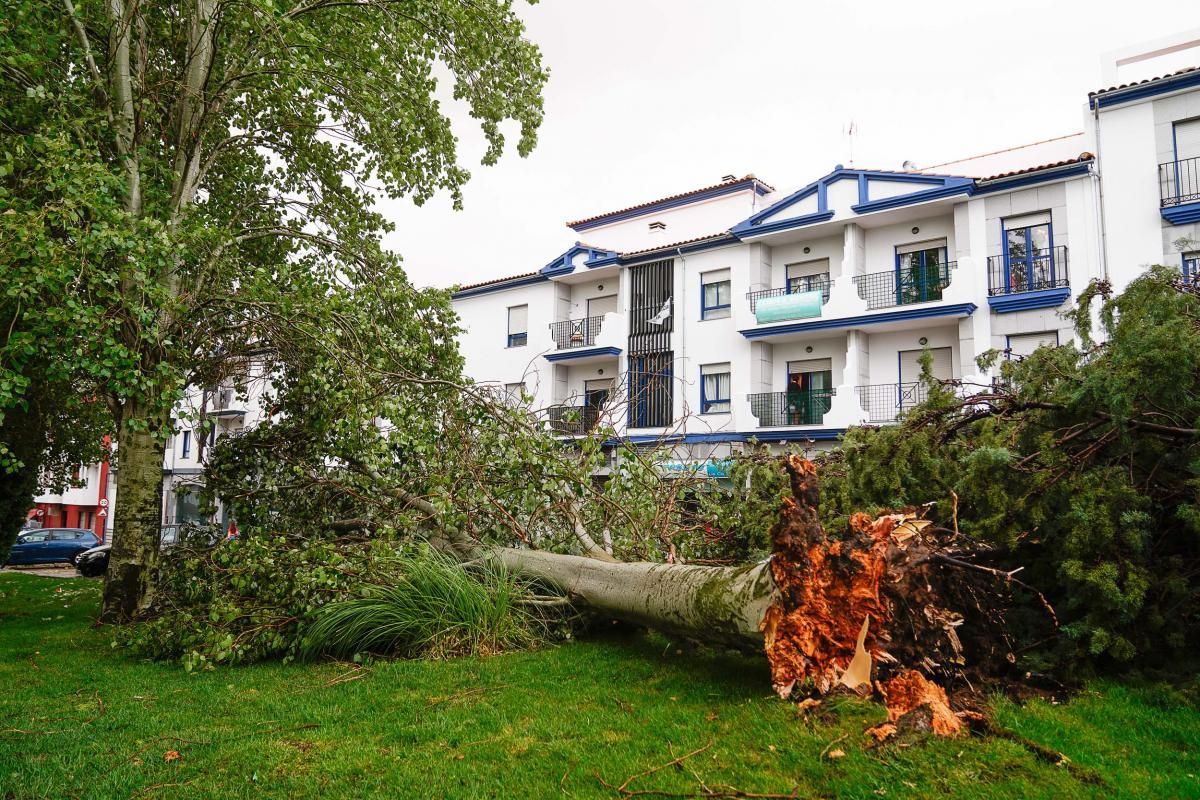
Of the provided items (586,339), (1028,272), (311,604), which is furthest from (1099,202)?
(311,604)

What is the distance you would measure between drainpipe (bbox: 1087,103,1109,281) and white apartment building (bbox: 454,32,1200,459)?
0.04m

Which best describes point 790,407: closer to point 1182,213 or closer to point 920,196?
point 920,196

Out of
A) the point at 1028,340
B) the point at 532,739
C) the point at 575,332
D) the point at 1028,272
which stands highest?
the point at 575,332

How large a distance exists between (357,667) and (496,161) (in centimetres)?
796

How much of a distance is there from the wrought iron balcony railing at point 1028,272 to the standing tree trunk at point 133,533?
17.7 m

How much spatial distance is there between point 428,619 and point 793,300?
55.5 ft

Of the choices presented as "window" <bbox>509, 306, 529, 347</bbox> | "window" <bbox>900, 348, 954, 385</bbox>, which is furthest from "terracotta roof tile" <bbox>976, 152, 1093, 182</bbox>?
"window" <bbox>509, 306, 529, 347</bbox>

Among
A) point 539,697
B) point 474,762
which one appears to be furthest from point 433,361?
point 474,762

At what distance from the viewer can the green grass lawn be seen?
10.7 feet

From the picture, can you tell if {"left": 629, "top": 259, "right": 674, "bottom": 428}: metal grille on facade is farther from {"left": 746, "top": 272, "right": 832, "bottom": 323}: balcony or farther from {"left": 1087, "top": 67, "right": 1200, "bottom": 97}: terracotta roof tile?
{"left": 1087, "top": 67, "right": 1200, "bottom": 97}: terracotta roof tile

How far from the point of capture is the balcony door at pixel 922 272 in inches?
765

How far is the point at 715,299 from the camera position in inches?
928

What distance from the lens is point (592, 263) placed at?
25.7m

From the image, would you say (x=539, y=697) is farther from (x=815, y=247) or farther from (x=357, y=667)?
(x=815, y=247)
